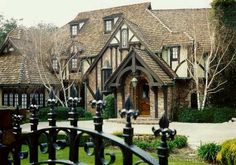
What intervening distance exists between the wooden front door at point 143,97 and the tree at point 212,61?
3312 mm

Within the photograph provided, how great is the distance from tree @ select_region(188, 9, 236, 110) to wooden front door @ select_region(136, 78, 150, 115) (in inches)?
130

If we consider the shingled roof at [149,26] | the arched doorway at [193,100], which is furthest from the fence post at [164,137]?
the arched doorway at [193,100]

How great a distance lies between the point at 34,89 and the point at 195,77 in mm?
12347

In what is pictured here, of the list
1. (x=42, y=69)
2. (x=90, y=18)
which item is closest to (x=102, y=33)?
(x=90, y=18)

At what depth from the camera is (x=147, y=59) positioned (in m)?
25.6

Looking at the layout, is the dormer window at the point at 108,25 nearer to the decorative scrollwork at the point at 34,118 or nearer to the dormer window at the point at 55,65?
the dormer window at the point at 55,65

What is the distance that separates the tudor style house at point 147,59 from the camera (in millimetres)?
25281

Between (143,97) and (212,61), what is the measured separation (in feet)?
17.1

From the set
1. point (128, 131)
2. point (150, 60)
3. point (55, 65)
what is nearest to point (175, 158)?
point (128, 131)

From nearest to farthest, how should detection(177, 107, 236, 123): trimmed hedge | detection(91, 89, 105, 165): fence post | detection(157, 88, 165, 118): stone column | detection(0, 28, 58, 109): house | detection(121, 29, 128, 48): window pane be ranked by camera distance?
1. detection(91, 89, 105, 165): fence post
2. detection(177, 107, 236, 123): trimmed hedge
3. detection(157, 88, 165, 118): stone column
4. detection(121, 29, 128, 48): window pane
5. detection(0, 28, 58, 109): house

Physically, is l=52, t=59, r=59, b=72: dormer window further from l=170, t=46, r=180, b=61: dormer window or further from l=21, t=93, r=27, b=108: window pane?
l=170, t=46, r=180, b=61: dormer window

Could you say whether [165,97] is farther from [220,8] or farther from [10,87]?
[10,87]

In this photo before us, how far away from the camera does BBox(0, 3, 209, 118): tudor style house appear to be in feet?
82.9

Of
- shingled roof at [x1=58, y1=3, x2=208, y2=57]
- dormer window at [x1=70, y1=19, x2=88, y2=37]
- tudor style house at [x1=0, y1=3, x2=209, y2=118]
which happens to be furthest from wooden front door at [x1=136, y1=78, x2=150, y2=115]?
dormer window at [x1=70, y1=19, x2=88, y2=37]
